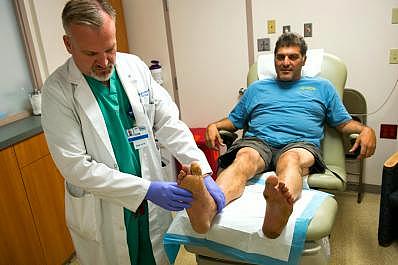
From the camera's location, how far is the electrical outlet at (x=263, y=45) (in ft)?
8.04

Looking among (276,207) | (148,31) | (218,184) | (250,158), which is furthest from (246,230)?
(148,31)

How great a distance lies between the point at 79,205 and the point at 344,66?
169 centimetres

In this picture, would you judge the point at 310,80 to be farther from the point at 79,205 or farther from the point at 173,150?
the point at 79,205

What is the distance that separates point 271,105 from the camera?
203 centimetres

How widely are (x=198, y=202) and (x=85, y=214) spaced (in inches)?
16.3

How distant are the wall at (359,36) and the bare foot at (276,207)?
1421 millimetres

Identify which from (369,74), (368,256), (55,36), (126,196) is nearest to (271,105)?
(369,74)

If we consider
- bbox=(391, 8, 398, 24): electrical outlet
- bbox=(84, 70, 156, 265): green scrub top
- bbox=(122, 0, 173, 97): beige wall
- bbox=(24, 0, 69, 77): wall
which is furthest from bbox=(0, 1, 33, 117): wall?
bbox=(391, 8, 398, 24): electrical outlet

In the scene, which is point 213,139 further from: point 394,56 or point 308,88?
point 394,56

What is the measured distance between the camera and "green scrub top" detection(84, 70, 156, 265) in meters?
1.24

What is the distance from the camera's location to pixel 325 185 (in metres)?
1.65

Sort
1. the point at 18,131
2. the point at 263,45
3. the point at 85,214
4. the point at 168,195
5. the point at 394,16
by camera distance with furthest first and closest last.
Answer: the point at 263,45 < the point at 394,16 < the point at 18,131 < the point at 85,214 < the point at 168,195

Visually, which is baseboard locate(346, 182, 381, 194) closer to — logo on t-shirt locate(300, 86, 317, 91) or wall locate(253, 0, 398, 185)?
wall locate(253, 0, 398, 185)

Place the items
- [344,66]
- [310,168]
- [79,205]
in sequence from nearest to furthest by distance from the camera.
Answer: [79,205]
[310,168]
[344,66]
